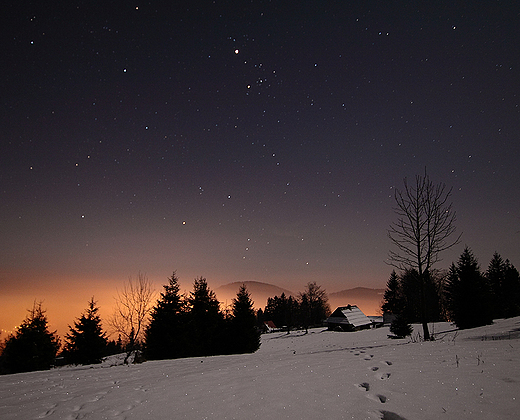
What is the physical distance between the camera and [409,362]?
5410mm

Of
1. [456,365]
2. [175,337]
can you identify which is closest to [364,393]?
[456,365]

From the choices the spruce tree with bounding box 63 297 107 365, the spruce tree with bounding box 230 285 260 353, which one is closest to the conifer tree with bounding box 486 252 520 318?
the spruce tree with bounding box 230 285 260 353

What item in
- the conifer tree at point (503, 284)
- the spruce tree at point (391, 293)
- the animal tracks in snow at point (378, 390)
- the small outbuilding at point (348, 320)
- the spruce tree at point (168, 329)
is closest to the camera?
the animal tracks in snow at point (378, 390)

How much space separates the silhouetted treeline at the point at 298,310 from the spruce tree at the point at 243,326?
118 ft

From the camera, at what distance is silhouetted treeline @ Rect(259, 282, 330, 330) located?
218 ft

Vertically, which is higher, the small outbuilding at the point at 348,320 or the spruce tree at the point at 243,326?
the spruce tree at the point at 243,326

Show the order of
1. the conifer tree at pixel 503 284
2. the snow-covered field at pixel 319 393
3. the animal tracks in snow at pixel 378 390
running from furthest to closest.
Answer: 1. the conifer tree at pixel 503 284
2. the snow-covered field at pixel 319 393
3. the animal tracks in snow at pixel 378 390

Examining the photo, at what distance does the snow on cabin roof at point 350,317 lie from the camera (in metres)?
46.6

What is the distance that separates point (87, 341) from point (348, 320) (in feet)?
129

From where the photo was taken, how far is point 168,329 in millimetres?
19734

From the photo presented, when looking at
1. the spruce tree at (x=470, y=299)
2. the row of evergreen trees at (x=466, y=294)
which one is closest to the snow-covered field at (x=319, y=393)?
the row of evergreen trees at (x=466, y=294)

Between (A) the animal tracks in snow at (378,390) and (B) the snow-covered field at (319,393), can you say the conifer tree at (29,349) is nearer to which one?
(B) the snow-covered field at (319,393)

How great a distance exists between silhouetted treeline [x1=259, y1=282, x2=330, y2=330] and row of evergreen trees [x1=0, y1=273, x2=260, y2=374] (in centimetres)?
3623

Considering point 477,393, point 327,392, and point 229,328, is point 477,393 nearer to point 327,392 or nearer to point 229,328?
point 327,392
